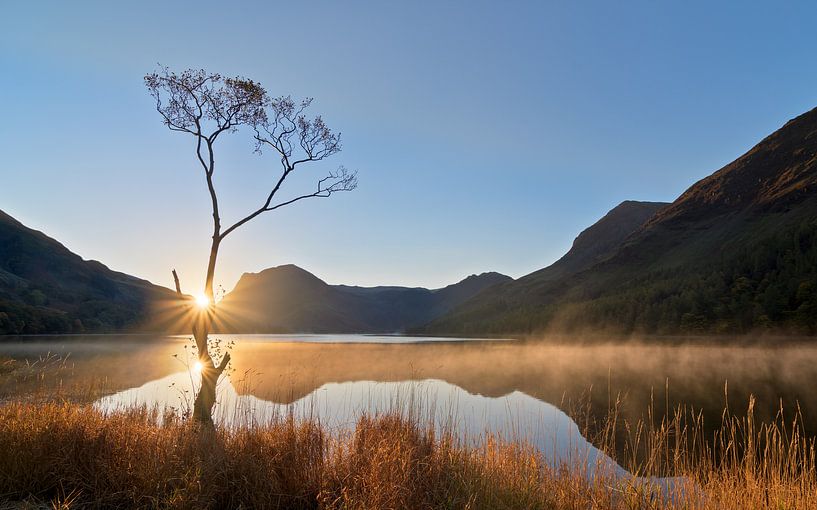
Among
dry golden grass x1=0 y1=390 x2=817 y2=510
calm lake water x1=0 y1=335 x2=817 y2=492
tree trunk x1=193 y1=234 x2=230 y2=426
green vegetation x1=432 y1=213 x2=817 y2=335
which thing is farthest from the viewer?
green vegetation x1=432 y1=213 x2=817 y2=335

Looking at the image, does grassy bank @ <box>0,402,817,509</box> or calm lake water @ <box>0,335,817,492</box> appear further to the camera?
calm lake water @ <box>0,335,817,492</box>

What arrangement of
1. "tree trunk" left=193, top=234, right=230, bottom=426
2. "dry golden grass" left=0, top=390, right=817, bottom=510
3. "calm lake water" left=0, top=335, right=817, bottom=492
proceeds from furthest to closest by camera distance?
"calm lake water" left=0, top=335, right=817, bottom=492, "tree trunk" left=193, top=234, right=230, bottom=426, "dry golden grass" left=0, top=390, right=817, bottom=510

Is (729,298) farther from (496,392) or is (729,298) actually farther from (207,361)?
(207,361)

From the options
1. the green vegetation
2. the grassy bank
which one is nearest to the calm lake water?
the grassy bank

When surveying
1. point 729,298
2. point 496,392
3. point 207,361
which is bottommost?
point 496,392

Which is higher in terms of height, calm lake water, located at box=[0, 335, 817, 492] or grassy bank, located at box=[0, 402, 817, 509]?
grassy bank, located at box=[0, 402, 817, 509]

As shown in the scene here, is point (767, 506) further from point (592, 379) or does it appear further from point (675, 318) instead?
point (675, 318)

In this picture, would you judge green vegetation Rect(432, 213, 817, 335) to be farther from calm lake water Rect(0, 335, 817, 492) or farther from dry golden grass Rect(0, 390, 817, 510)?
dry golden grass Rect(0, 390, 817, 510)

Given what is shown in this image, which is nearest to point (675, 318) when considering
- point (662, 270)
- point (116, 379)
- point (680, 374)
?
point (662, 270)

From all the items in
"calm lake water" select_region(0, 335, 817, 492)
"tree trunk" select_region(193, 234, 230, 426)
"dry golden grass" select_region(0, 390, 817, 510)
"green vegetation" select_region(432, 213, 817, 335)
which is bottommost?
"calm lake water" select_region(0, 335, 817, 492)

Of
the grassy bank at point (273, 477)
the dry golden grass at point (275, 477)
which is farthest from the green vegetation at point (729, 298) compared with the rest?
the grassy bank at point (273, 477)

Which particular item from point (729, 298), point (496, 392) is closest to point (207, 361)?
point (496, 392)

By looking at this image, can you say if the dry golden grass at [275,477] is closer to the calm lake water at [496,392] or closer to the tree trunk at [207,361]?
the tree trunk at [207,361]

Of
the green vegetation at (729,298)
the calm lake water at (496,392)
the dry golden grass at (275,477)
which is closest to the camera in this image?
the dry golden grass at (275,477)
